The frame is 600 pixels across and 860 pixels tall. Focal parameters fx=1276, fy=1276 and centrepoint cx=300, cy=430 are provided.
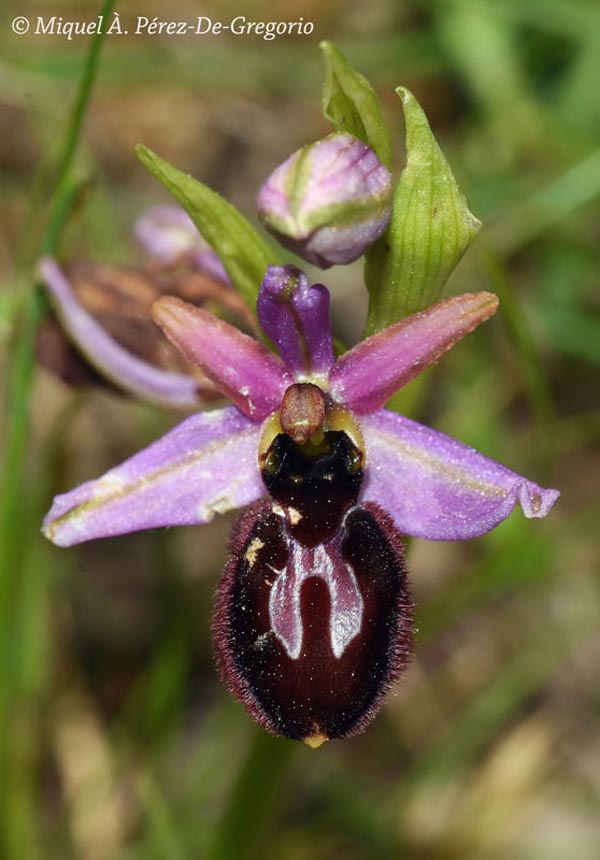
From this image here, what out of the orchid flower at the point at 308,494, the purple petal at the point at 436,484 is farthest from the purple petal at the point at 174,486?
the purple petal at the point at 436,484

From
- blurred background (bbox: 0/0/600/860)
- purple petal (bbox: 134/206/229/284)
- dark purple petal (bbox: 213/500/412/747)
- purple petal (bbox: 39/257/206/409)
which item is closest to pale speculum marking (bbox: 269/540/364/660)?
dark purple petal (bbox: 213/500/412/747)

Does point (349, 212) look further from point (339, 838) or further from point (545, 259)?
point (545, 259)

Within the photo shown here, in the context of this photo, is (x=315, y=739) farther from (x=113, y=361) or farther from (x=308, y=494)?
(x=113, y=361)

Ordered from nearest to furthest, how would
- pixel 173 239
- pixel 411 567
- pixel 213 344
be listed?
pixel 213 344 → pixel 173 239 → pixel 411 567

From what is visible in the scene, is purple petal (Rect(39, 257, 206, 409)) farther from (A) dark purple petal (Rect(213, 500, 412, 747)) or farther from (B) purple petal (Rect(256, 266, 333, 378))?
(A) dark purple petal (Rect(213, 500, 412, 747))

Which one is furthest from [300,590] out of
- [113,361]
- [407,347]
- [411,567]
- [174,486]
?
[411,567]

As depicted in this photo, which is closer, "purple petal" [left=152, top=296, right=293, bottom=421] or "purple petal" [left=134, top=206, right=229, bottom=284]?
"purple petal" [left=152, top=296, right=293, bottom=421]
